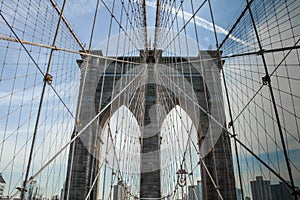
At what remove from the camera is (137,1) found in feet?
22.7

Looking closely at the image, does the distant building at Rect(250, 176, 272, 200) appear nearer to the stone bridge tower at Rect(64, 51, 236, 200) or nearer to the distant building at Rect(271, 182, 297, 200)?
the distant building at Rect(271, 182, 297, 200)

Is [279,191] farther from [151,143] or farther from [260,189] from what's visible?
[151,143]

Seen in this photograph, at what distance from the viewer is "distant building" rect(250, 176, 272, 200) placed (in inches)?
130

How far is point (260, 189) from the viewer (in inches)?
137

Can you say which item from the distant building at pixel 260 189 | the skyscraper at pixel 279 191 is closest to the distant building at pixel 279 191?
the skyscraper at pixel 279 191

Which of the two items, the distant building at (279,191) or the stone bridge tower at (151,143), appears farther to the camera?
the stone bridge tower at (151,143)

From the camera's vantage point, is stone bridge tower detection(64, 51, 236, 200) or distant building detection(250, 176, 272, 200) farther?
stone bridge tower detection(64, 51, 236, 200)

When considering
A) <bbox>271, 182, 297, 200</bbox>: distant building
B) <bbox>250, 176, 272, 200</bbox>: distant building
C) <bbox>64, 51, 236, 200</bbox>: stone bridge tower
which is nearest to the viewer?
<bbox>271, 182, 297, 200</bbox>: distant building

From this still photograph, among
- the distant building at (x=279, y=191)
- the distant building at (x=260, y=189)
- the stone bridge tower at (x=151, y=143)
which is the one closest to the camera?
the distant building at (x=279, y=191)

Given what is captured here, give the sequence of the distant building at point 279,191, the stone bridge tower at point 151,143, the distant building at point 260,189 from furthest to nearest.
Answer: the stone bridge tower at point 151,143
the distant building at point 260,189
the distant building at point 279,191

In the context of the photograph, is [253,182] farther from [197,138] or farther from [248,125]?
[197,138]

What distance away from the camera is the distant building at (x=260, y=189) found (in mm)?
3304

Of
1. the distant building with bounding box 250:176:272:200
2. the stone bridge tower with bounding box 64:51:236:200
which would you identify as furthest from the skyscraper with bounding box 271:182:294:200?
the stone bridge tower with bounding box 64:51:236:200

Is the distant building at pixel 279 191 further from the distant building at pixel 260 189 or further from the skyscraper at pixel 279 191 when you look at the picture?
the distant building at pixel 260 189
